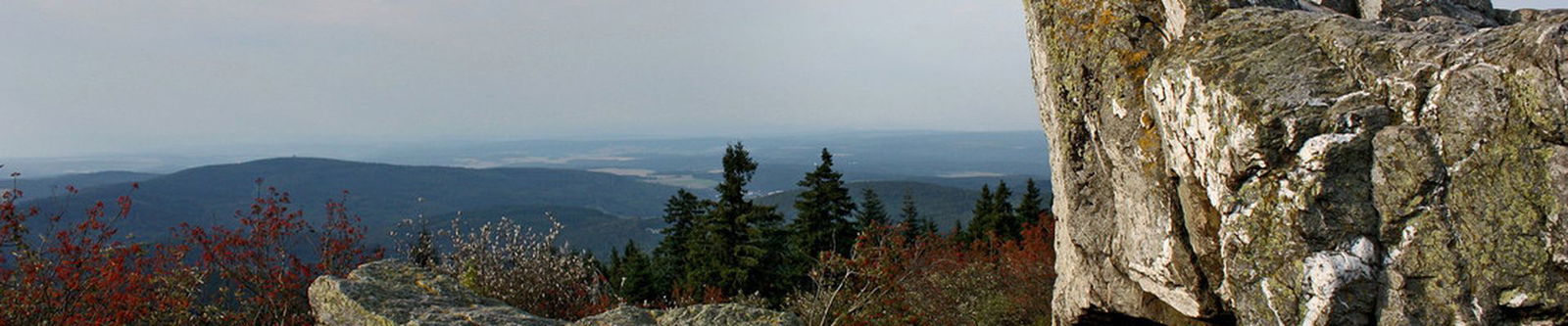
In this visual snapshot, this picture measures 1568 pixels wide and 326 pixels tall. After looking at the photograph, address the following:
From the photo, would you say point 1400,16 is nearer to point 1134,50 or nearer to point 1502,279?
point 1134,50

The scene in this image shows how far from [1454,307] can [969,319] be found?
36.8 ft

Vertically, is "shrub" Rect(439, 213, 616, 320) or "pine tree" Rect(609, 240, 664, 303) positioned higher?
"shrub" Rect(439, 213, 616, 320)

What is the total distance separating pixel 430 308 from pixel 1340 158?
859cm

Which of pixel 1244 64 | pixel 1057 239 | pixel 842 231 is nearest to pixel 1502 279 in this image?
pixel 1244 64

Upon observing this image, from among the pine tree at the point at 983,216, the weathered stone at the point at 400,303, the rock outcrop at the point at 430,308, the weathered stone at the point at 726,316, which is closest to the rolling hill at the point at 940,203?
the pine tree at the point at 983,216

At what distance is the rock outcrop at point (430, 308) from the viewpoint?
844 centimetres

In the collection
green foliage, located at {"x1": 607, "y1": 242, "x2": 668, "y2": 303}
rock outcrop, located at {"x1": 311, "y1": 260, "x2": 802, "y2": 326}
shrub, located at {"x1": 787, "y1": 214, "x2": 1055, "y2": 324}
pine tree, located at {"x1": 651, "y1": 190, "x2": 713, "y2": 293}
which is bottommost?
green foliage, located at {"x1": 607, "y1": 242, "x2": 668, "y2": 303}

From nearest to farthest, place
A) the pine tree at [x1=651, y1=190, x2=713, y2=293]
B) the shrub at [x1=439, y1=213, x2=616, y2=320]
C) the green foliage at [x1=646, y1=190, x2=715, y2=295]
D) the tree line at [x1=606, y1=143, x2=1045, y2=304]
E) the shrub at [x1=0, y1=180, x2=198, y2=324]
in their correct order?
the shrub at [x1=0, y1=180, x2=198, y2=324] < the shrub at [x1=439, y1=213, x2=616, y2=320] < the tree line at [x1=606, y1=143, x2=1045, y2=304] < the green foliage at [x1=646, y1=190, x2=715, y2=295] < the pine tree at [x1=651, y1=190, x2=713, y2=293]

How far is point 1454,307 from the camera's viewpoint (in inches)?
168

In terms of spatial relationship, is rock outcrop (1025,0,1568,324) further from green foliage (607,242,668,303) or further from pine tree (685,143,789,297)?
green foliage (607,242,668,303)

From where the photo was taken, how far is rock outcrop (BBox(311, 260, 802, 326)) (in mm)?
8438

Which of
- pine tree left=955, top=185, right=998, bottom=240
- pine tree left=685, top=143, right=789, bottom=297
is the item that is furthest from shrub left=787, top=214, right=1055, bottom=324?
pine tree left=955, top=185, right=998, bottom=240

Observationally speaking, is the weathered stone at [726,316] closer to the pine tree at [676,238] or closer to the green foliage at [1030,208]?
the pine tree at [676,238]

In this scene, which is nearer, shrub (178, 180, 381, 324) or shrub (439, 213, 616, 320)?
shrub (178, 180, 381, 324)
